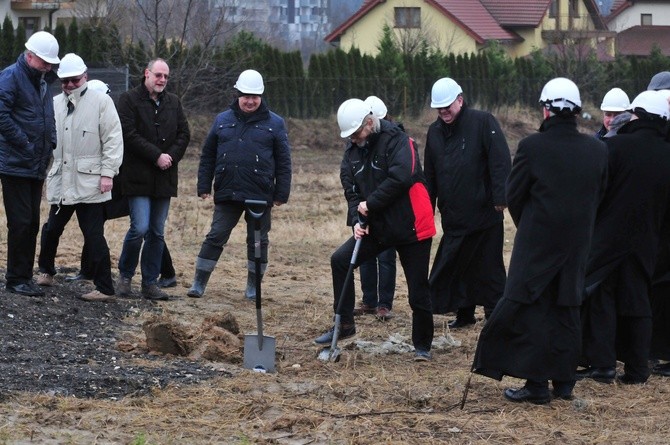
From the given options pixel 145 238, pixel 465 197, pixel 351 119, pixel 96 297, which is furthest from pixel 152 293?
pixel 351 119

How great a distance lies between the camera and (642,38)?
2985 inches

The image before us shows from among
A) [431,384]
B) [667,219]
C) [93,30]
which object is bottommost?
[431,384]

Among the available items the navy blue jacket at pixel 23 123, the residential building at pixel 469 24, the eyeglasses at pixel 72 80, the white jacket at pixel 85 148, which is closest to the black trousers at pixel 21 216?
the navy blue jacket at pixel 23 123

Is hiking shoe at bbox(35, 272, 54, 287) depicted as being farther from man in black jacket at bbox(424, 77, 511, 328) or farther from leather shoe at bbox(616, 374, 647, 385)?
leather shoe at bbox(616, 374, 647, 385)

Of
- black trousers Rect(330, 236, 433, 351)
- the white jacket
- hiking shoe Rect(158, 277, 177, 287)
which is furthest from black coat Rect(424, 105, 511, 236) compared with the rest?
hiking shoe Rect(158, 277, 177, 287)

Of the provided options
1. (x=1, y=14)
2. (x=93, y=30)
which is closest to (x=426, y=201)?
(x=93, y=30)

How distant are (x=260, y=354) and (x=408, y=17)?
173 feet

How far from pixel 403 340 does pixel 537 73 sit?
41815 millimetres

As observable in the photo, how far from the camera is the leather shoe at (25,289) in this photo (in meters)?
10.5

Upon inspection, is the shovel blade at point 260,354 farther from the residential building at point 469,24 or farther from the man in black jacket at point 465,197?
the residential building at point 469,24

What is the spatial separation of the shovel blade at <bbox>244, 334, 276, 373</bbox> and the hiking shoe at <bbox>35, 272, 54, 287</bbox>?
3.00 metres

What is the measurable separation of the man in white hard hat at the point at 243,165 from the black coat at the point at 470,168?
5.53 ft

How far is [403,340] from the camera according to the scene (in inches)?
392

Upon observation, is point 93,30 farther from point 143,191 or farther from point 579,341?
point 579,341
